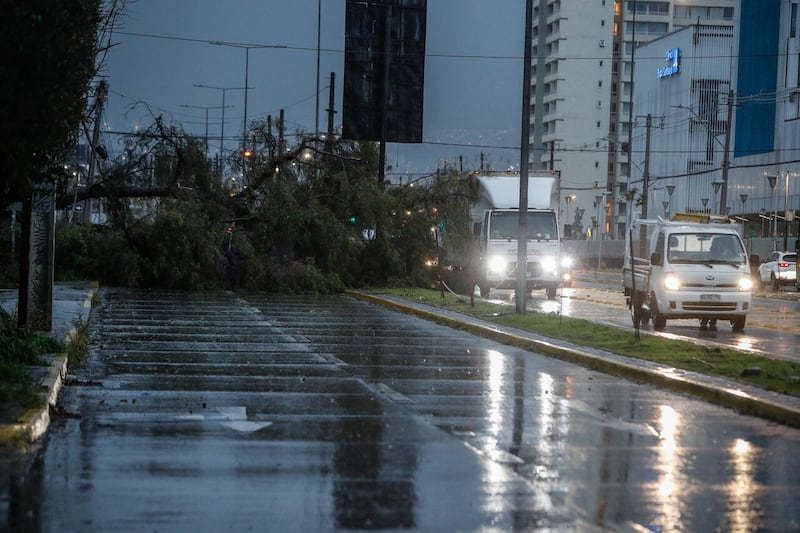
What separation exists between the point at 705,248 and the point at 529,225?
504 inches

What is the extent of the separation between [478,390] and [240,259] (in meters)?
26.3

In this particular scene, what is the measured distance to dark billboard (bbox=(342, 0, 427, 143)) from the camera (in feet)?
139

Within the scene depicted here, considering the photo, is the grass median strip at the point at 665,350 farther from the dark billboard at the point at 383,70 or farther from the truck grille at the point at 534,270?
the dark billboard at the point at 383,70

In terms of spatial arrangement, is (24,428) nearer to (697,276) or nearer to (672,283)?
(672,283)

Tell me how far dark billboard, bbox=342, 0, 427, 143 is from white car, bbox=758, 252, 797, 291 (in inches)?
772

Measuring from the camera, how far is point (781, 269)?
52.7 metres

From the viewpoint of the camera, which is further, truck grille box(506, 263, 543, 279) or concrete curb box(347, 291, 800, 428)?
truck grille box(506, 263, 543, 279)

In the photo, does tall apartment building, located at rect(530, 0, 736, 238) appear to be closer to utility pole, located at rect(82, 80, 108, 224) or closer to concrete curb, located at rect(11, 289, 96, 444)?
utility pole, located at rect(82, 80, 108, 224)

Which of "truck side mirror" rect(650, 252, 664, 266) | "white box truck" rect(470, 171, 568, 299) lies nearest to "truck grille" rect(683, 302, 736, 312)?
"truck side mirror" rect(650, 252, 664, 266)

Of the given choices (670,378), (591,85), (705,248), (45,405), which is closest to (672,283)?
(705,248)

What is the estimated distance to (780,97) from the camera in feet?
267

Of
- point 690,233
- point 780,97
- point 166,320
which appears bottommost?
point 166,320

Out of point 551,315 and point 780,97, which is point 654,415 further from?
point 780,97

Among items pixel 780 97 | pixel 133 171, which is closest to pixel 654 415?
pixel 133 171
